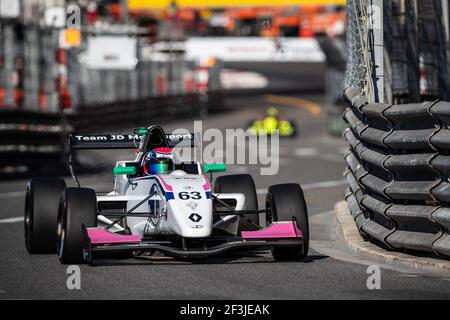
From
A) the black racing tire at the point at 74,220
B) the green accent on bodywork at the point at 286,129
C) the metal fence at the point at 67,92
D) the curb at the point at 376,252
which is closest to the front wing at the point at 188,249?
the black racing tire at the point at 74,220

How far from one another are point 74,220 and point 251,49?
161ft

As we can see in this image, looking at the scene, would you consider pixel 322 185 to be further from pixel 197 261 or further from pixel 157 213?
pixel 157 213

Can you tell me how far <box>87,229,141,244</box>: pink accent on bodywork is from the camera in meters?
10.5

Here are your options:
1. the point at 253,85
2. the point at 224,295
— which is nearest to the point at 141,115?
the point at 253,85

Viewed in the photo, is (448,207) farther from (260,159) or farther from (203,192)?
(260,159)

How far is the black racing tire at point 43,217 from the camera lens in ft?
38.8

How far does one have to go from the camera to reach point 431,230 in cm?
1069

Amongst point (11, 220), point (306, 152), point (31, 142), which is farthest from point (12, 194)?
point (306, 152)

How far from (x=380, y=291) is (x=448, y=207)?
158cm

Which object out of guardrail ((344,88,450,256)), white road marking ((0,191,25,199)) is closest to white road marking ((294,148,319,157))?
white road marking ((0,191,25,199))
